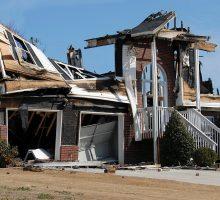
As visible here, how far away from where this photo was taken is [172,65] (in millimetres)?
28422

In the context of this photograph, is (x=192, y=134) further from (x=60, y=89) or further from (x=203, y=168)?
(x=60, y=89)

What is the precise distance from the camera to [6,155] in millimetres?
19812

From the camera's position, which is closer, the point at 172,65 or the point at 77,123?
the point at 77,123

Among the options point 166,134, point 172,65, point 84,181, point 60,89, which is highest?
point 172,65

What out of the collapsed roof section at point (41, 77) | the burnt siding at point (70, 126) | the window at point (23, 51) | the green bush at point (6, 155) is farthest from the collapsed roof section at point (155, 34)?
the green bush at point (6, 155)

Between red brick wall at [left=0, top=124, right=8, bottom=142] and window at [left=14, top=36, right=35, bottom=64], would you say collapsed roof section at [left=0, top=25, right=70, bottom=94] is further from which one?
red brick wall at [left=0, top=124, right=8, bottom=142]

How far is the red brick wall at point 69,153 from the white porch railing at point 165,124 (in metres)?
3.55

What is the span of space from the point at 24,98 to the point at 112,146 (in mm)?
6200

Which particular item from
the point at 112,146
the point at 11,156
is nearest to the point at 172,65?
the point at 112,146

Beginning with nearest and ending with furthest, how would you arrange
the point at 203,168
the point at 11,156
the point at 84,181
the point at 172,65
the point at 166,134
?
the point at 84,181
the point at 11,156
the point at 203,168
the point at 166,134
the point at 172,65

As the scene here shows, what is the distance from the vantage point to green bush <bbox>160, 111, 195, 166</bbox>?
2347 cm

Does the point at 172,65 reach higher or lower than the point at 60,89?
higher

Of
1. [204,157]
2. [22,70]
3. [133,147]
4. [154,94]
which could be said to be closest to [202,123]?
[154,94]

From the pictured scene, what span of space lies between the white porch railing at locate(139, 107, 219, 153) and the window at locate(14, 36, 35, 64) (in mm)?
5434
